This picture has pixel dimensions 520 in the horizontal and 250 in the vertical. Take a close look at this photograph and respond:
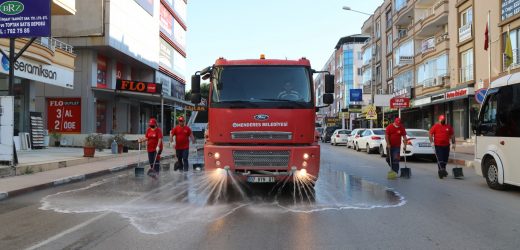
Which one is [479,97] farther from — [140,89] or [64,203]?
[140,89]

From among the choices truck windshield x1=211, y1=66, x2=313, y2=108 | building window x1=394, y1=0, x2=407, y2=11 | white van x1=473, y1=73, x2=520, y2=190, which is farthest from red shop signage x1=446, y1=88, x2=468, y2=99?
truck windshield x1=211, y1=66, x2=313, y2=108

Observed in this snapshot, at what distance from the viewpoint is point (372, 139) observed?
86.3ft

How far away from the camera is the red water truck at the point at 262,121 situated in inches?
367

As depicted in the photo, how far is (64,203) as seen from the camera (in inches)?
366

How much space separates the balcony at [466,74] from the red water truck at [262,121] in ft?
78.3

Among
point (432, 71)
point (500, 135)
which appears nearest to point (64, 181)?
point (500, 135)

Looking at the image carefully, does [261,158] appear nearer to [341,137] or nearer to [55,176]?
[55,176]

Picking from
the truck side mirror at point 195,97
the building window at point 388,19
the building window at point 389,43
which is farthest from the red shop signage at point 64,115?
the building window at point 388,19

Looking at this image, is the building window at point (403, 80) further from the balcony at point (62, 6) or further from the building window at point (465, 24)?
the balcony at point (62, 6)

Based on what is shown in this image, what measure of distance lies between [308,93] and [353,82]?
265 ft

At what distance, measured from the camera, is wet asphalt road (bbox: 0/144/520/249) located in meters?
6.05

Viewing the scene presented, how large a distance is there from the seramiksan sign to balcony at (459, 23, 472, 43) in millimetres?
23993

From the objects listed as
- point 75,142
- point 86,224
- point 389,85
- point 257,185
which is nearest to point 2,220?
point 86,224

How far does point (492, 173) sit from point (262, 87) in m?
5.74
